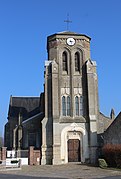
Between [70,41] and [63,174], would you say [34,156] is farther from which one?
[70,41]

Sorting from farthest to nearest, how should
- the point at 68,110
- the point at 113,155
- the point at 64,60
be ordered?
the point at 64,60 → the point at 68,110 → the point at 113,155

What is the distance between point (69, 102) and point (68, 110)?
1.03 metres

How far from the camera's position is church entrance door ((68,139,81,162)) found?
3572 centimetres

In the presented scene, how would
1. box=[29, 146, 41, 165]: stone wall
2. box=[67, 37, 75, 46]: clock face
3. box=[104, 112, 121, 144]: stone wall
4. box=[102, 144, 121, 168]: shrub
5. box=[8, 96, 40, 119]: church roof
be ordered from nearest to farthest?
box=[102, 144, 121, 168]: shrub → box=[104, 112, 121, 144]: stone wall → box=[29, 146, 41, 165]: stone wall → box=[67, 37, 75, 46]: clock face → box=[8, 96, 40, 119]: church roof

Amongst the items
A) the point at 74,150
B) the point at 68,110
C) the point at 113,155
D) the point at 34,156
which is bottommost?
the point at 34,156

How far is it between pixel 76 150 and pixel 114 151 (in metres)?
7.68

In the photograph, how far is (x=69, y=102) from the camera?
37.1 m

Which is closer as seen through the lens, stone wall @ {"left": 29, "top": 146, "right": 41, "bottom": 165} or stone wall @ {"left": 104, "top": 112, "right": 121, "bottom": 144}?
stone wall @ {"left": 104, "top": 112, "right": 121, "bottom": 144}

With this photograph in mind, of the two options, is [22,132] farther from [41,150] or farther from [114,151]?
[114,151]

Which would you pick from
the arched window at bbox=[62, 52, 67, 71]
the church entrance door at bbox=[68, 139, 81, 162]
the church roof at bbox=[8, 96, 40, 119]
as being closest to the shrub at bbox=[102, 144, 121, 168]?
the church entrance door at bbox=[68, 139, 81, 162]

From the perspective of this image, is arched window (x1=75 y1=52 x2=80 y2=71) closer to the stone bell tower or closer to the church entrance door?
the stone bell tower

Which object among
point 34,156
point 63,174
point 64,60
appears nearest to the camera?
point 63,174

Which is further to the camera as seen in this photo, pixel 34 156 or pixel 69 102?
pixel 69 102

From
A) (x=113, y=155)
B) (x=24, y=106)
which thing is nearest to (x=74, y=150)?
(x=113, y=155)
